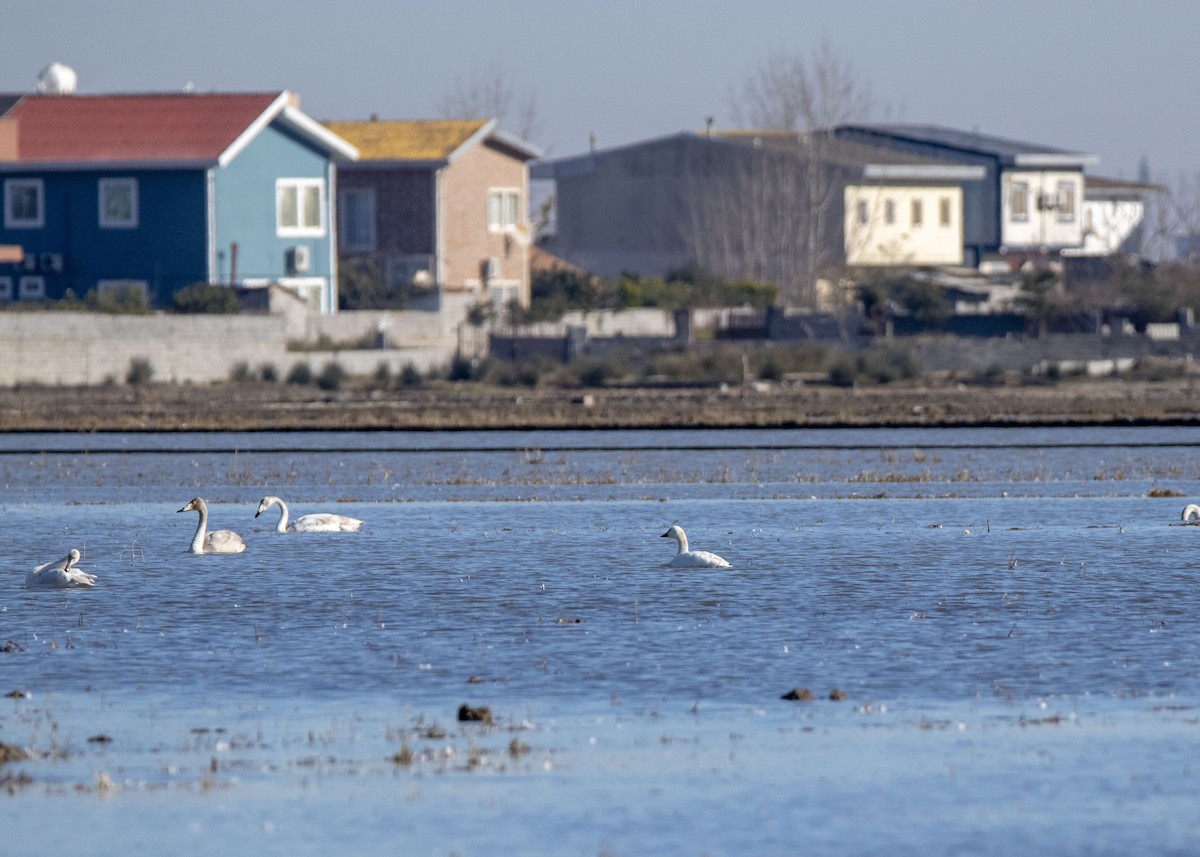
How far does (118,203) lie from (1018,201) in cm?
4051

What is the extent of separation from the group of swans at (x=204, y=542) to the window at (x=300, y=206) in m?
35.0

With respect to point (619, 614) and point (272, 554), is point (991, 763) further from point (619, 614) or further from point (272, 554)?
point (272, 554)

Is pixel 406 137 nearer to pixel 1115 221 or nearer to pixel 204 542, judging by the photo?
pixel 1115 221

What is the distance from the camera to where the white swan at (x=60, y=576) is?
1712 cm

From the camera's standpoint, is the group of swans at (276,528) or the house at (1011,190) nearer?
the group of swans at (276,528)

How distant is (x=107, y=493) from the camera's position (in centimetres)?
2734

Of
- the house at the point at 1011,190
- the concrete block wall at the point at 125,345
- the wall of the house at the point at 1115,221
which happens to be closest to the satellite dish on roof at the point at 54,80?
the concrete block wall at the point at 125,345

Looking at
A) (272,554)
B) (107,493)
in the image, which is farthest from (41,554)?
(107,493)

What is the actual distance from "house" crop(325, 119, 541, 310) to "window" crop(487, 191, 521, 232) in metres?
0.06

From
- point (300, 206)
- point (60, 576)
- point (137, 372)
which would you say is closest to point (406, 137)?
point (300, 206)

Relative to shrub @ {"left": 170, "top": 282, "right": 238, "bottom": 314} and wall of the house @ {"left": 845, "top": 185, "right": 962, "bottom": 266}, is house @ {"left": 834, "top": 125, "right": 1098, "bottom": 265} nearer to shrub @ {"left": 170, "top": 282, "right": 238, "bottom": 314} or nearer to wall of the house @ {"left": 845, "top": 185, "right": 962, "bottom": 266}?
wall of the house @ {"left": 845, "top": 185, "right": 962, "bottom": 266}

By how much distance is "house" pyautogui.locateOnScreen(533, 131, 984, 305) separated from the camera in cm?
7381

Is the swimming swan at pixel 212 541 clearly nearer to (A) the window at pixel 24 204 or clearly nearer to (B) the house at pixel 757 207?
(A) the window at pixel 24 204

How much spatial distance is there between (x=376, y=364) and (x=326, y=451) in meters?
16.5
